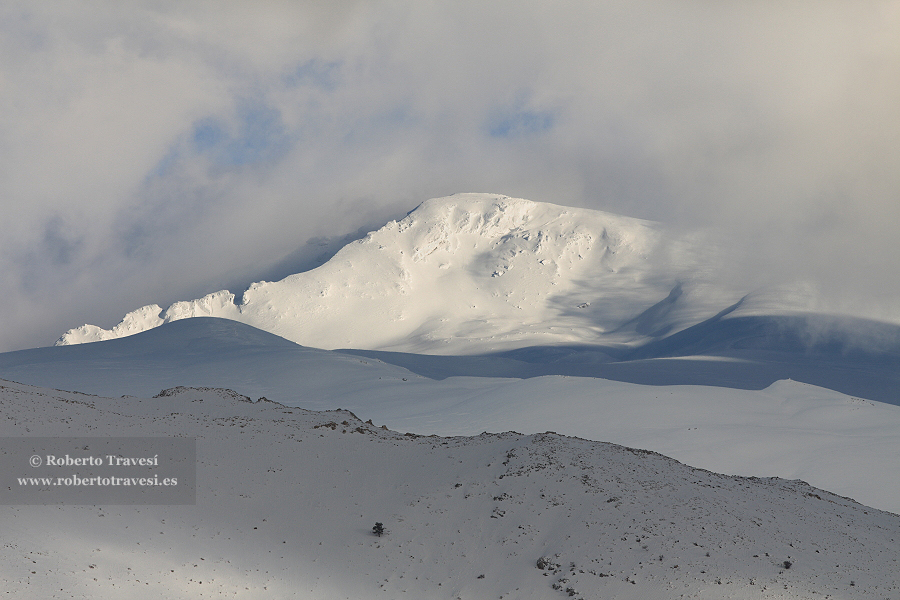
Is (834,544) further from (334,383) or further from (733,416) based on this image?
(334,383)

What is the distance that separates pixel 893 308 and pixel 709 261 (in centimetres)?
5709

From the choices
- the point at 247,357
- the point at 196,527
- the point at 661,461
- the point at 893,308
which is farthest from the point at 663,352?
the point at 196,527

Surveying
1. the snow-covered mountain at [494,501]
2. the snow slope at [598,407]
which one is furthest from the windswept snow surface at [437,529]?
the snow slope at [598,407]

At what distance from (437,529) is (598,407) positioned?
2491 centimetres

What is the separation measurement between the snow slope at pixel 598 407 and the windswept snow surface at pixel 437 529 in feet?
34.0

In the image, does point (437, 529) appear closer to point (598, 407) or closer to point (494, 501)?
point (494, 501)

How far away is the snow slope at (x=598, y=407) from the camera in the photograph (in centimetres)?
3406

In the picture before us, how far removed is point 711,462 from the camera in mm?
33562

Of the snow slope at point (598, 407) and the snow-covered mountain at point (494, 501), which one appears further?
the snow slope at point (598, 407)

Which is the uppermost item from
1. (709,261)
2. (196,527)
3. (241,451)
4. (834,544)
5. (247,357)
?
Result: (709,261)

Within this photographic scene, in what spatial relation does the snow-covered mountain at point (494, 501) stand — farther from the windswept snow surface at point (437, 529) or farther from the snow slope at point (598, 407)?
the snow slope at point (598, 407)

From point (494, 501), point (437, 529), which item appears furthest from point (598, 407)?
point (437, 529)

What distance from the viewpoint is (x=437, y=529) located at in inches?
724

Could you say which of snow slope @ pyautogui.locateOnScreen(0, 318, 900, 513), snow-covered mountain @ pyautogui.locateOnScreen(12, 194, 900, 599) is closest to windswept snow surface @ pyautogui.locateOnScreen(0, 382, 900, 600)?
snow-covered mountain @ pyautogui.locateOnScreen(12, 194, 900, 599)
